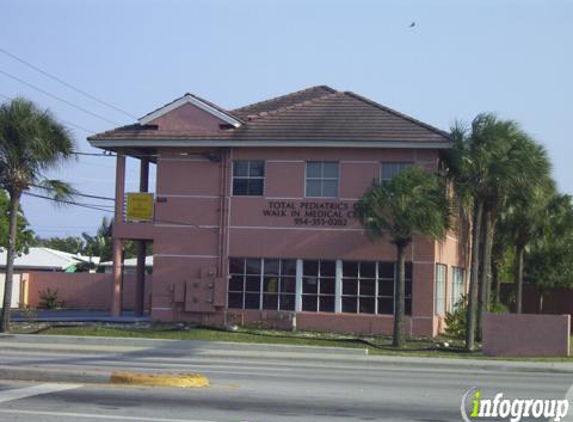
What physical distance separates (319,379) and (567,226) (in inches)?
1018

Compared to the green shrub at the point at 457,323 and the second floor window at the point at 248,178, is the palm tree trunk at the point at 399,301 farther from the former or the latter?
the second floor window at the point at 248,178

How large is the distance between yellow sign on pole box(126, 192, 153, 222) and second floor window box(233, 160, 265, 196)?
10.6 ft

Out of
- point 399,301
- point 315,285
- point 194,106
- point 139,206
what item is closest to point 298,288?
point 315,285

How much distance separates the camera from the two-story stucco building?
105 ft

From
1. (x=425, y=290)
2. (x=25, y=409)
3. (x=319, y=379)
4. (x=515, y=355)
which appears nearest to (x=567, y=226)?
(x=425, y=290)

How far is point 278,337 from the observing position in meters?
29.5

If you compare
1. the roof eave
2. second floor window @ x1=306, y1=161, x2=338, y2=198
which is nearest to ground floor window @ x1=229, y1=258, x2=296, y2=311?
second floor window @ x1=306, y1=161, x2=338, y2=198

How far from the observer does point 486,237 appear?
2928 cm

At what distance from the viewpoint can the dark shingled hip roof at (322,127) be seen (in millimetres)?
31828

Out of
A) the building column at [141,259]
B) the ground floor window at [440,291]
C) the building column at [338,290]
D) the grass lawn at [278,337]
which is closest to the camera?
the grass lawn at [278,337]

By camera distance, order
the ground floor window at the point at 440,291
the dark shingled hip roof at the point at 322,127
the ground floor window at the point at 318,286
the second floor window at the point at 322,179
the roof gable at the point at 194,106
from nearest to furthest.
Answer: the dark shingled hip roof at the point at 322,127 < the ground floor window at the point at 318,286 < the second floor window at the point at 322,179 < the ground floor window at the point at 440,291 < the roof gable at the point at 194,106

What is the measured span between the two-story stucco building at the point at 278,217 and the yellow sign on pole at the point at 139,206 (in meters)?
0.29

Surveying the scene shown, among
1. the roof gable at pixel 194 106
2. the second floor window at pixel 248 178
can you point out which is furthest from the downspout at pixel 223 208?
the roof gable at pixel 194 106

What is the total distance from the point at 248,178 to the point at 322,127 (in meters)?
3.24
